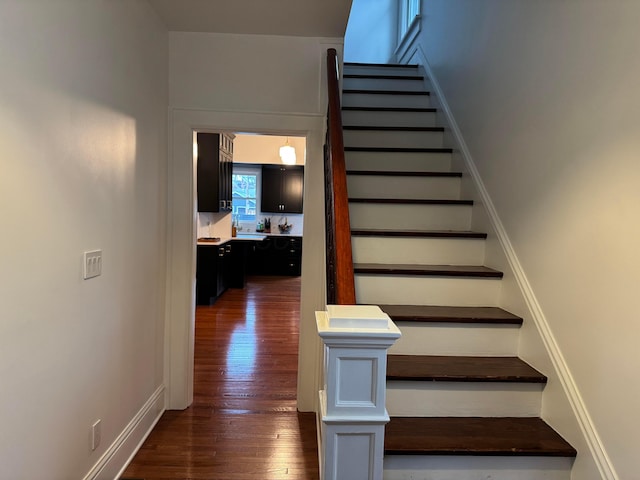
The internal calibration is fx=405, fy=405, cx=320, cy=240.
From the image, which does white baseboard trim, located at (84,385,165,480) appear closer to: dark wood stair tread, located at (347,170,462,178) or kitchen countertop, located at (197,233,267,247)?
dark wood stair tread, located at (347,170,462,178)

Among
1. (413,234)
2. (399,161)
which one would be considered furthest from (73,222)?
(399,161)

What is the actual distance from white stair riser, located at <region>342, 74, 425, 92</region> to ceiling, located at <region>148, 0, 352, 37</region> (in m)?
1.44

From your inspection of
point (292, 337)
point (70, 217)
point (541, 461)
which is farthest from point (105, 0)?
point (292, 337)

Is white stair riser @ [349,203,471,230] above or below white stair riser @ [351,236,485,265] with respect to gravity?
above

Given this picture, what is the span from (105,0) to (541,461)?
2.59 m

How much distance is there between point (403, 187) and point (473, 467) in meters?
1.72

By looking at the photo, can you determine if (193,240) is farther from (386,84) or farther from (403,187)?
(386,84)

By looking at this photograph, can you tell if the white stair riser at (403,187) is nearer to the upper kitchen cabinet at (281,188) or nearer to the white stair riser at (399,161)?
the white stair riser at (399,161)

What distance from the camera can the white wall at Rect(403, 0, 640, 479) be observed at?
1.32 m

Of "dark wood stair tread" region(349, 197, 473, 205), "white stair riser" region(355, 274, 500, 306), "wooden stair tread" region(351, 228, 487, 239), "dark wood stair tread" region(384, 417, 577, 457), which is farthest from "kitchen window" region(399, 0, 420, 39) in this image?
"dark wood stair tread" region(384, 417, 577, 457)

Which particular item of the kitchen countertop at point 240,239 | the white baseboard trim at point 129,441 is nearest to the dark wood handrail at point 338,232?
the white baseboard trim at point 129,441

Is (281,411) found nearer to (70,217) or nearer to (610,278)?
(70,217)

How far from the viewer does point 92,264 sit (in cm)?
172

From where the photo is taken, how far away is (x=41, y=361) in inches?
56.1
